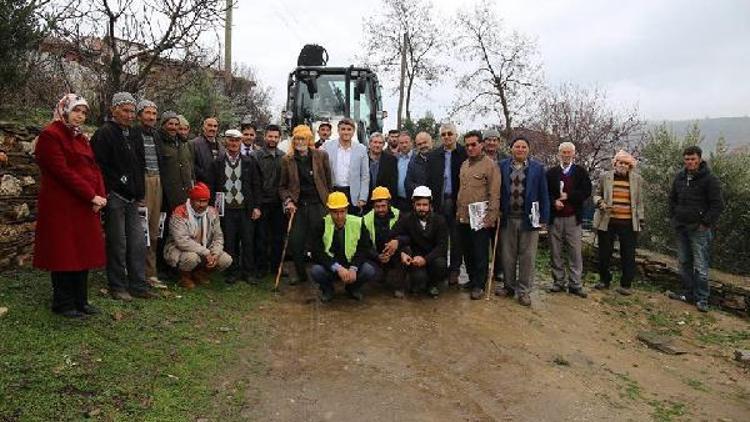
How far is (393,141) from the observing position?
8.16m

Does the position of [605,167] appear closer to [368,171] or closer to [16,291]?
[368,171]

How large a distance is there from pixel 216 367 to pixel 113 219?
1831mm

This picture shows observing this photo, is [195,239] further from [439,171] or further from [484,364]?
[484,364]

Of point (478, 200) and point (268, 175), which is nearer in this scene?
point (478, 200)

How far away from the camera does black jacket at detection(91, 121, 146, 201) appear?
489cm

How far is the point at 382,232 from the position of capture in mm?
6250

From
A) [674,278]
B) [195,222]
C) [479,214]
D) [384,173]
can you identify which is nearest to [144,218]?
[195,222]

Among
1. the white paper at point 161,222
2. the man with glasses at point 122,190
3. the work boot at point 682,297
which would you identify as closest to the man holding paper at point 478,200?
the work boot at point 682,297

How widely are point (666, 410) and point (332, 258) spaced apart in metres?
3.40

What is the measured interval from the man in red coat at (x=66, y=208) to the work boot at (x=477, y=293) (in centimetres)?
391

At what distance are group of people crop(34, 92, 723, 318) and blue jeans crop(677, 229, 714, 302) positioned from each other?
0.02m

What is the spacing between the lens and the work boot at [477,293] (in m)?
6.26

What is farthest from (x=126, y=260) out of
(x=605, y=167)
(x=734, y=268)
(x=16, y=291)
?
(x=605, y=167)

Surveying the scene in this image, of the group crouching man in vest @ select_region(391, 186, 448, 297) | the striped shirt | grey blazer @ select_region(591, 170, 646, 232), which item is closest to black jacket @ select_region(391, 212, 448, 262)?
crouching man in vest @ select_region(391, 186, 448, 297)
